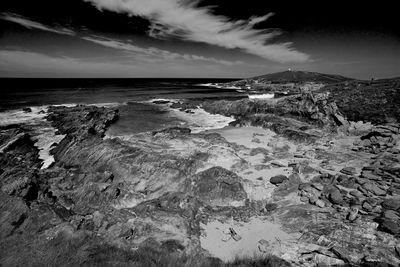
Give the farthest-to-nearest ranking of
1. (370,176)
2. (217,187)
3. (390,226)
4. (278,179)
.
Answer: (278,179), (370,176), (217,187), (390,226)

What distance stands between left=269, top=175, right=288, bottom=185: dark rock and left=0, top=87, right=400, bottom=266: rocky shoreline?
0.06m

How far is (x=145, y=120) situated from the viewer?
130 ft

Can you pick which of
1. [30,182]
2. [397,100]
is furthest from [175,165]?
[397,100]

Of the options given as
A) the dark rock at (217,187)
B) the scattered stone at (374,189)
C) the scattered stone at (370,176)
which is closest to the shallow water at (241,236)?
the dark rock at (217,187)

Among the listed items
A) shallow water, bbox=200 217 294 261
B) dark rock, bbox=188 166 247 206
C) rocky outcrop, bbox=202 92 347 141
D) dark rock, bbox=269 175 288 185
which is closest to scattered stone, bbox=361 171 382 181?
dark rock, bbox=269 175 288 185

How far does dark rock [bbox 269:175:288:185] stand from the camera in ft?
50.1

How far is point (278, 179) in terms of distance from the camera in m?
15.4

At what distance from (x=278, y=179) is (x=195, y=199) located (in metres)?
5.87

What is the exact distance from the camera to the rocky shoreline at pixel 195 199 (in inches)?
350

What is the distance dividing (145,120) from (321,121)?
2645cm

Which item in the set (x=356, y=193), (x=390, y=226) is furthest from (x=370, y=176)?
(x=390, y=226)

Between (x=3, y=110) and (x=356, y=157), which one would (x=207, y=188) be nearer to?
(x=356, y=157)

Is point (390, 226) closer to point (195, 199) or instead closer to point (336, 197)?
point (336, 197)

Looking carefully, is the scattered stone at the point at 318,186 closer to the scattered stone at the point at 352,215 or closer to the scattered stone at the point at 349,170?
the scattered stone at the point at 352,215
